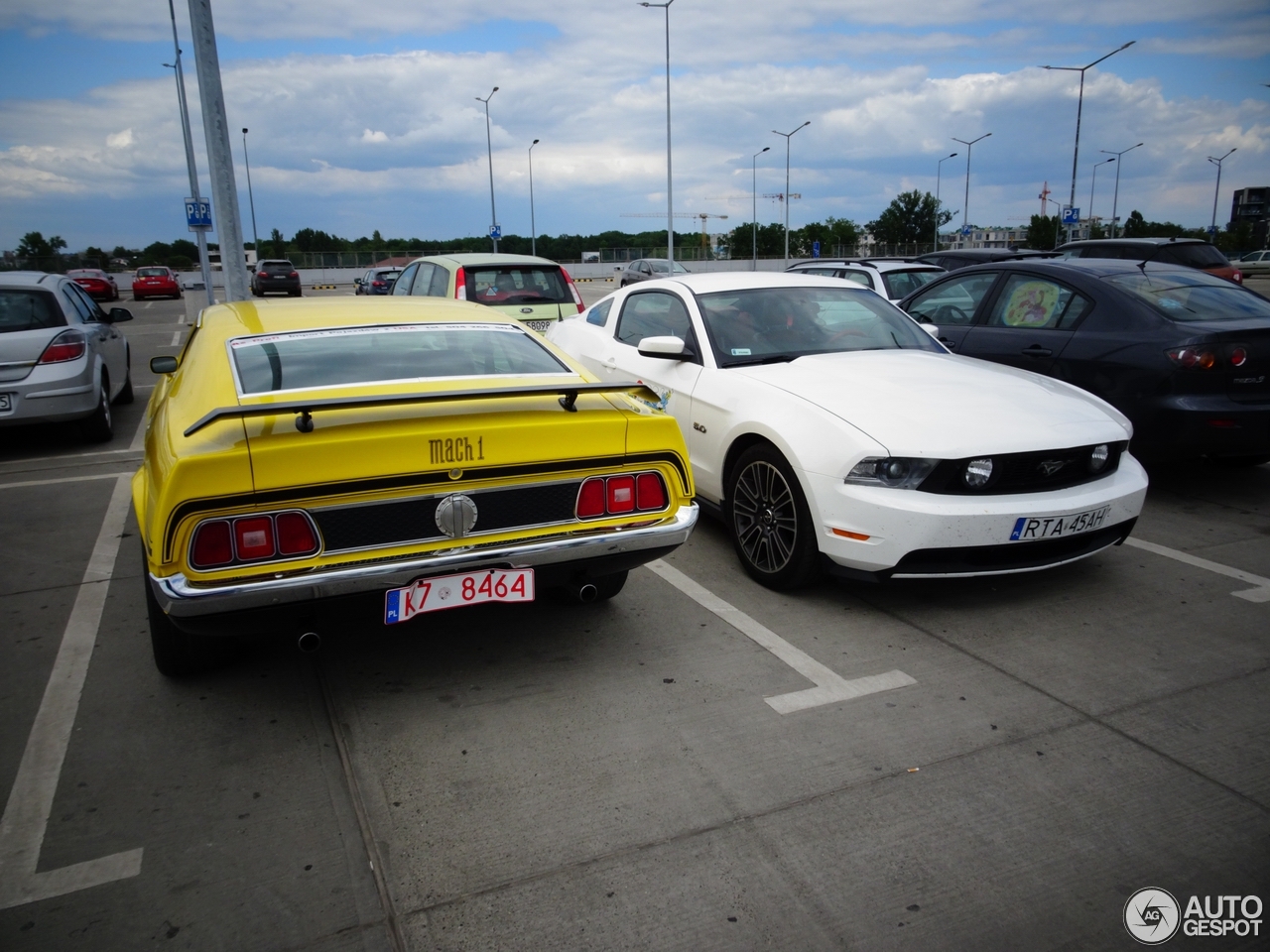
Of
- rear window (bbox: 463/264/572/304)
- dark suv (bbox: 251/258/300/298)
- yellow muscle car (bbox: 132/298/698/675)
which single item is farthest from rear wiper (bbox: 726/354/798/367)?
dark suv (bbox: 251/258/300/298)

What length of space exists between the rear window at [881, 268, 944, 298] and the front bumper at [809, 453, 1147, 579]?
8264mm

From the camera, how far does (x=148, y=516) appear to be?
2.92 meters

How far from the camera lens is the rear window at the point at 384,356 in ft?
11.1

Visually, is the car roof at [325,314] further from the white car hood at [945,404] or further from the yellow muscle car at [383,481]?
the white car hood at [945,404]

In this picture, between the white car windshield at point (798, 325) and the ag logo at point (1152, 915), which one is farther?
the white car windshield at point (798, 325)

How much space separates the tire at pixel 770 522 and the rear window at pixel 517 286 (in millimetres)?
6266

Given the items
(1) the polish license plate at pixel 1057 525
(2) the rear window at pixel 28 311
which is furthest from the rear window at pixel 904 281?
(2) the rear window at pixel 28 311

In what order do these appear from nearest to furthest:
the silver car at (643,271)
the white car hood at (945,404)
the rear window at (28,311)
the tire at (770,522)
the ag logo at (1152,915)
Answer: the ag logo at (1152,915) → the white car hood at (945,404) → the tire at (770,522) → the rear window at (28,311) → the silver car at (643,271)

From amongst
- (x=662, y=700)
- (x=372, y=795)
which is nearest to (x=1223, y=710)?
(x=662, y=700)

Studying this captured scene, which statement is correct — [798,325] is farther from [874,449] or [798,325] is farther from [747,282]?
[874,449]

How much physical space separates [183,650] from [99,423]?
19.1ft

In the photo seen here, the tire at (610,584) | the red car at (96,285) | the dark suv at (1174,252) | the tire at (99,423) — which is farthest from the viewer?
the red car at (96,285)

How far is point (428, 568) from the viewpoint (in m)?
2.94

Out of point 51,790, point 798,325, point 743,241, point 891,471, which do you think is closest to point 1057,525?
point 891,471
